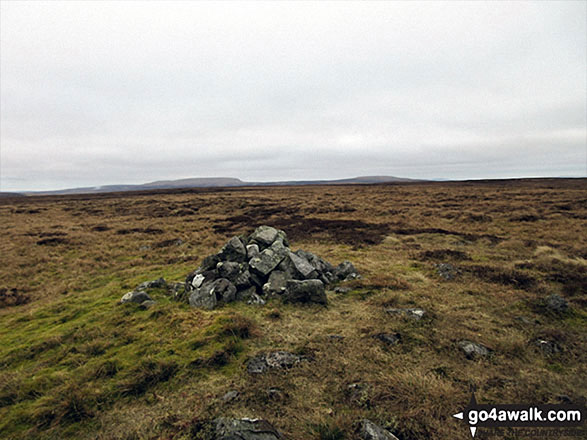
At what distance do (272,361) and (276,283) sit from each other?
4.10m

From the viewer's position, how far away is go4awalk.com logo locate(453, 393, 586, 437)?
15.0ft

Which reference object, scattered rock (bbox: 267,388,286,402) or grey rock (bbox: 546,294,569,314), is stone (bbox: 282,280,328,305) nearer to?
scattered rock (bbox: 267,388,286,402)

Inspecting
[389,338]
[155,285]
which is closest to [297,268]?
[389,338]

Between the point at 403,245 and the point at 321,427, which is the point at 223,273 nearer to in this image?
the point at 321,427

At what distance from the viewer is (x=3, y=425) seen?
4.95m

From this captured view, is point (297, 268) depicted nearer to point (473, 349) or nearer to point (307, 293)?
point (307, 293)

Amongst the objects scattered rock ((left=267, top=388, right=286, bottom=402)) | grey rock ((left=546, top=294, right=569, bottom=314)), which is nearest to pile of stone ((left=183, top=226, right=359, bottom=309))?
scattered rock ((left=267, top=388, right=286, bottom=402))

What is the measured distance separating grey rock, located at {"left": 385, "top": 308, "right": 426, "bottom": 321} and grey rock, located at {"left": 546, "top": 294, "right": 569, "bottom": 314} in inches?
161

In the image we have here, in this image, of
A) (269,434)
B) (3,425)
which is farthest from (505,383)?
(3,425)

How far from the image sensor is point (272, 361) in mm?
6383

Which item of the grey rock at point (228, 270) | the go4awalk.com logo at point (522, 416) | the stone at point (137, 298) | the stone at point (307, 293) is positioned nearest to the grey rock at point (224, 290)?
the grey rock at point (228, 270)

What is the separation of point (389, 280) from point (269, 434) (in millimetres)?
8482

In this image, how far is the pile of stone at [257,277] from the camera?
31.9 feet

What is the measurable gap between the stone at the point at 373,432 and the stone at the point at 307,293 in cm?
522
